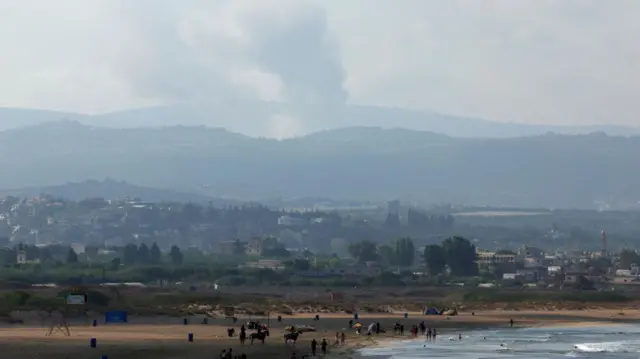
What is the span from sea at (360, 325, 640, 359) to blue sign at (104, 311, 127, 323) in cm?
1850

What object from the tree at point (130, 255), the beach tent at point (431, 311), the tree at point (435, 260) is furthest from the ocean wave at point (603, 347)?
the tree at point (130, 255)

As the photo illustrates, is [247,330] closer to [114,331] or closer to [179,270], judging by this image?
[114,331]

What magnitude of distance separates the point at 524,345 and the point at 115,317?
1013 inches

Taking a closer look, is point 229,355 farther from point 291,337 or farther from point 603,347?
point 603,347

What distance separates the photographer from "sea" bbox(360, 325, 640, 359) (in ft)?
215

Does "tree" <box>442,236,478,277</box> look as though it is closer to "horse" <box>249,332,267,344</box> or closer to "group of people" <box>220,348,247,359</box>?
"horse" <box>249,332,267,344</box>

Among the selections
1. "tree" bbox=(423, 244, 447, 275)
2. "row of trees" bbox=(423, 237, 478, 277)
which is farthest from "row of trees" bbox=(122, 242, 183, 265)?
"row of trees" bbox=(423, 237, 478, 277)

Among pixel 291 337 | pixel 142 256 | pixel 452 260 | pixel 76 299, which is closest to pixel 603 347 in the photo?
pixel 291 337

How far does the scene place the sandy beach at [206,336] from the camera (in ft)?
194

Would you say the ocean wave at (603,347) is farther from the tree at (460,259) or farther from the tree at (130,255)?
the tree at (130,255)

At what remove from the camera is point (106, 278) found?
455ft

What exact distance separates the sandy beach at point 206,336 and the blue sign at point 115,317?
2.40 feet

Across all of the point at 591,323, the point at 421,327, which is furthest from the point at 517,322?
the point at 421,327

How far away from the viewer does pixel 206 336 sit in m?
70.9
